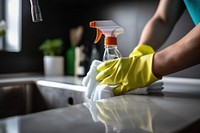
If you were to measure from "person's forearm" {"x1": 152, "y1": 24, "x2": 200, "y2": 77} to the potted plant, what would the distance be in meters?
0.91

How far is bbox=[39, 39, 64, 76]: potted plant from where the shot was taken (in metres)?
1.40

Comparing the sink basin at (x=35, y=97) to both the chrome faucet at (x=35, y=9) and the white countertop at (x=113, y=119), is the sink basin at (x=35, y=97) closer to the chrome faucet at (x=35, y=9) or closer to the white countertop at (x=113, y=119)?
the chrome faucet at (x=35, y=9)

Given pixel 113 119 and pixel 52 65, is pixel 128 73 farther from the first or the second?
pixel 52 65

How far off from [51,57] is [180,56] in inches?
39.0

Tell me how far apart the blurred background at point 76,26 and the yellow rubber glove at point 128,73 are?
1.79 feet

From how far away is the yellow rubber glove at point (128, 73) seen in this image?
623mm

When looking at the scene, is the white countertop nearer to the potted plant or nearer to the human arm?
the human arm

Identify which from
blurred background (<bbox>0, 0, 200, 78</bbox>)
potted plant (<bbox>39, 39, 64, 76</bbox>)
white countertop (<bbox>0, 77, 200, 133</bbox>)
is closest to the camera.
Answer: white countertop (<bbox>0, 77, 200, 133</bbox>)

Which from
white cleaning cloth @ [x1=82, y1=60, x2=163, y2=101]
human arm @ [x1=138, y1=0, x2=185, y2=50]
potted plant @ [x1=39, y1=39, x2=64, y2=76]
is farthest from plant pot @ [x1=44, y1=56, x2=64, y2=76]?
white cleaning cloth @ [x1=82, y1=60, x2=163, y2=101]

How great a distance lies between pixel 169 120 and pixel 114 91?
289 millimetres

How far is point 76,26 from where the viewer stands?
62.9 inches

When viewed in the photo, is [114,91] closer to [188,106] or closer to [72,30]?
[188,106]

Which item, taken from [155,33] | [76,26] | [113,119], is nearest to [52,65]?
[76,26]

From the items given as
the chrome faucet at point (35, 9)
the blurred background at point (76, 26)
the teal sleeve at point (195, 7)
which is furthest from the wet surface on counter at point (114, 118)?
the blurred background at point (76, 26)
